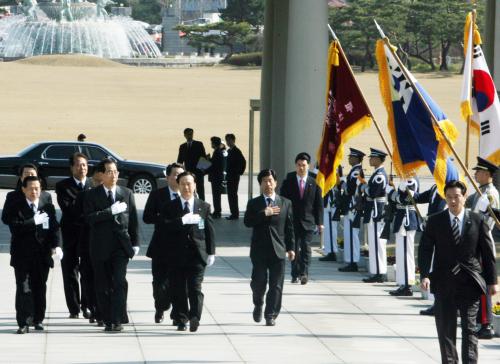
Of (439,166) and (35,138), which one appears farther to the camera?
(35,138)

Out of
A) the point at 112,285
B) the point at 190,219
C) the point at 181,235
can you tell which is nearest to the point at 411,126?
the point at 190,219

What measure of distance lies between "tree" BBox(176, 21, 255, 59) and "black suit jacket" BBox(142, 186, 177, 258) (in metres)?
104

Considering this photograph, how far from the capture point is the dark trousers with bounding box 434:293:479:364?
1100cm

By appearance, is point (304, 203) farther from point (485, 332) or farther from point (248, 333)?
point (485, 332)

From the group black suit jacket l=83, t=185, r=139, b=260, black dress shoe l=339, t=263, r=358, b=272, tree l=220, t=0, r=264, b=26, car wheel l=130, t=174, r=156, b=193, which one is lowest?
tree l=220, t=0, r=264, b=26

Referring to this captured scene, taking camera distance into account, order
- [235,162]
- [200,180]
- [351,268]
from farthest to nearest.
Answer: [200,180]
[235,162]
[351,268]

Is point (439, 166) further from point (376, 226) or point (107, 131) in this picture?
point (107, 131)

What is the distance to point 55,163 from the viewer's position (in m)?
34.5

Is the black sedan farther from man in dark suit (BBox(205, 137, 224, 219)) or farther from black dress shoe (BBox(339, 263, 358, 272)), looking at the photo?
black dress shoe (BBox(339, 263, 358, 272))

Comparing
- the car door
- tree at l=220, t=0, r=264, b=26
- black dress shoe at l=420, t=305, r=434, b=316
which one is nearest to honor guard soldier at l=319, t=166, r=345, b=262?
black dress shoe at l=420, t=305, r=434, b=316

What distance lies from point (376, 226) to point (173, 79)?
6885 cm

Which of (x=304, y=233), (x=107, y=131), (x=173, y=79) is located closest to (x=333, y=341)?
(x=304, y=233)

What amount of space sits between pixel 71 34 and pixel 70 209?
115651 mm

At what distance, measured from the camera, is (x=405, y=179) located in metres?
15.8
